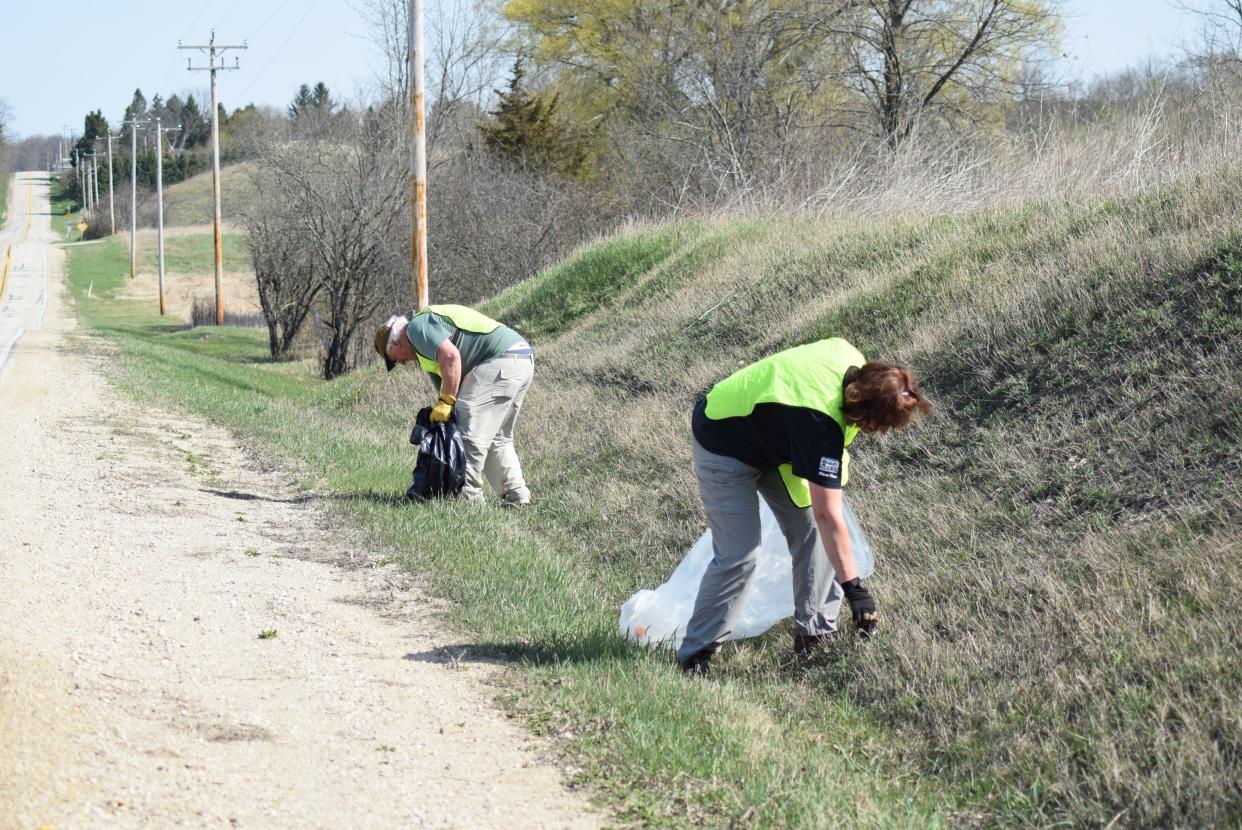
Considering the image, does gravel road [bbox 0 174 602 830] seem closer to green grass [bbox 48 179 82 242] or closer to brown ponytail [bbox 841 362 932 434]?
brown ponytail [bbox 841 362 932 434]

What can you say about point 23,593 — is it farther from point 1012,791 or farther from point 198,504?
point 1012,791

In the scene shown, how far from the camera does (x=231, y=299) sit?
56281 mm

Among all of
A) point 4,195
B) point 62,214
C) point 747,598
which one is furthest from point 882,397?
point 4,195

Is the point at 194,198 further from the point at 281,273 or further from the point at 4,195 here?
the point at 281,273

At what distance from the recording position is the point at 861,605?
526 cm

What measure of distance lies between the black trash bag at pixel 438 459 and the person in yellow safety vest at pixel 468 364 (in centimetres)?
9

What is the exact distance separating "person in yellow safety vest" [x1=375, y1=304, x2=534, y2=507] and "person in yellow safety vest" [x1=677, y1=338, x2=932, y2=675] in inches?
130

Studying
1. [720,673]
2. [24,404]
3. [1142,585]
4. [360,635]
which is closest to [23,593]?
[360,635]

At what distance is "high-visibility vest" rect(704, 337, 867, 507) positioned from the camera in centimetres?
493

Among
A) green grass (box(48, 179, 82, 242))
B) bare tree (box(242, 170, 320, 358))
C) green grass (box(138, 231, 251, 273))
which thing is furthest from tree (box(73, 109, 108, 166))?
bare tree (box(242, 170, 320, 358))

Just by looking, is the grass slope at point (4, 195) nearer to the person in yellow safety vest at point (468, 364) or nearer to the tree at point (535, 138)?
the tree at point (535, 138)

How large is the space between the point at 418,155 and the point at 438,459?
8.83m

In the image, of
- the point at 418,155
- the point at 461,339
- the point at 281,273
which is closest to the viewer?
the point at 461,339

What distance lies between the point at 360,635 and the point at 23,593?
1640 millimetres
